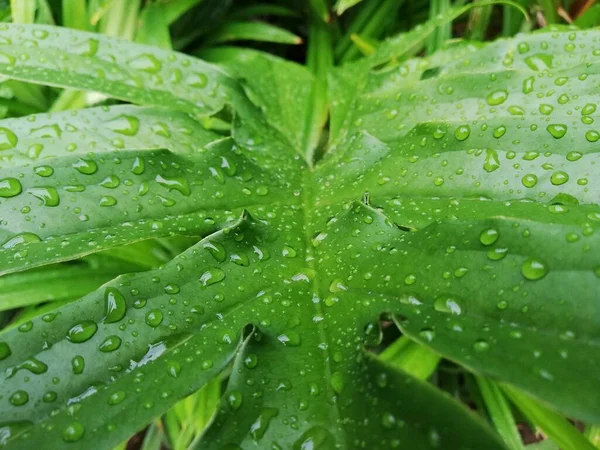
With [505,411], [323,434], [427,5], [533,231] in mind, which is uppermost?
[427,5]

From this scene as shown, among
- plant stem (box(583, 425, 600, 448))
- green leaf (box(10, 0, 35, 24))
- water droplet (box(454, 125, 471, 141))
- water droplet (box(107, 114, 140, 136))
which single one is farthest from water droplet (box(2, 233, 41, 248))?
plant stem (box(583, 425, 600, 448))

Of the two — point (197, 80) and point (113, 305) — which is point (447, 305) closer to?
point (113, 305)

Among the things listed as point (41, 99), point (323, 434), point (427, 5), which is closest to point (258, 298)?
point (323, 434)

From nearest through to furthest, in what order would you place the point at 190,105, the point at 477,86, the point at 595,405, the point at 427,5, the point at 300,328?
the point at 595,405 < the point at 300,328 < the point at 477,86 < the point at 190,105 < the point at 427,5

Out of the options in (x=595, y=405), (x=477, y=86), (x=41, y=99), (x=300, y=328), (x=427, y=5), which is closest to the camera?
(x=595, y=405)

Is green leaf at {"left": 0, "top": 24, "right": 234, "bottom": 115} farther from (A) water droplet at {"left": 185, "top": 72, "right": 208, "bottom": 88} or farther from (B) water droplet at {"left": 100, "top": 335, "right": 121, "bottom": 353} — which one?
(B) water droplet at {"left": 100, "top": 335, "right": 121, "bottom": 353}

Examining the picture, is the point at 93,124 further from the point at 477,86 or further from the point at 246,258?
the point at 477,86

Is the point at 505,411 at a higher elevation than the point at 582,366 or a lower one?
lower

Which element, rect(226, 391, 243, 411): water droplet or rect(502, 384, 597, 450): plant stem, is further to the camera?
rect(502, 384, 597, 450): plant stem
